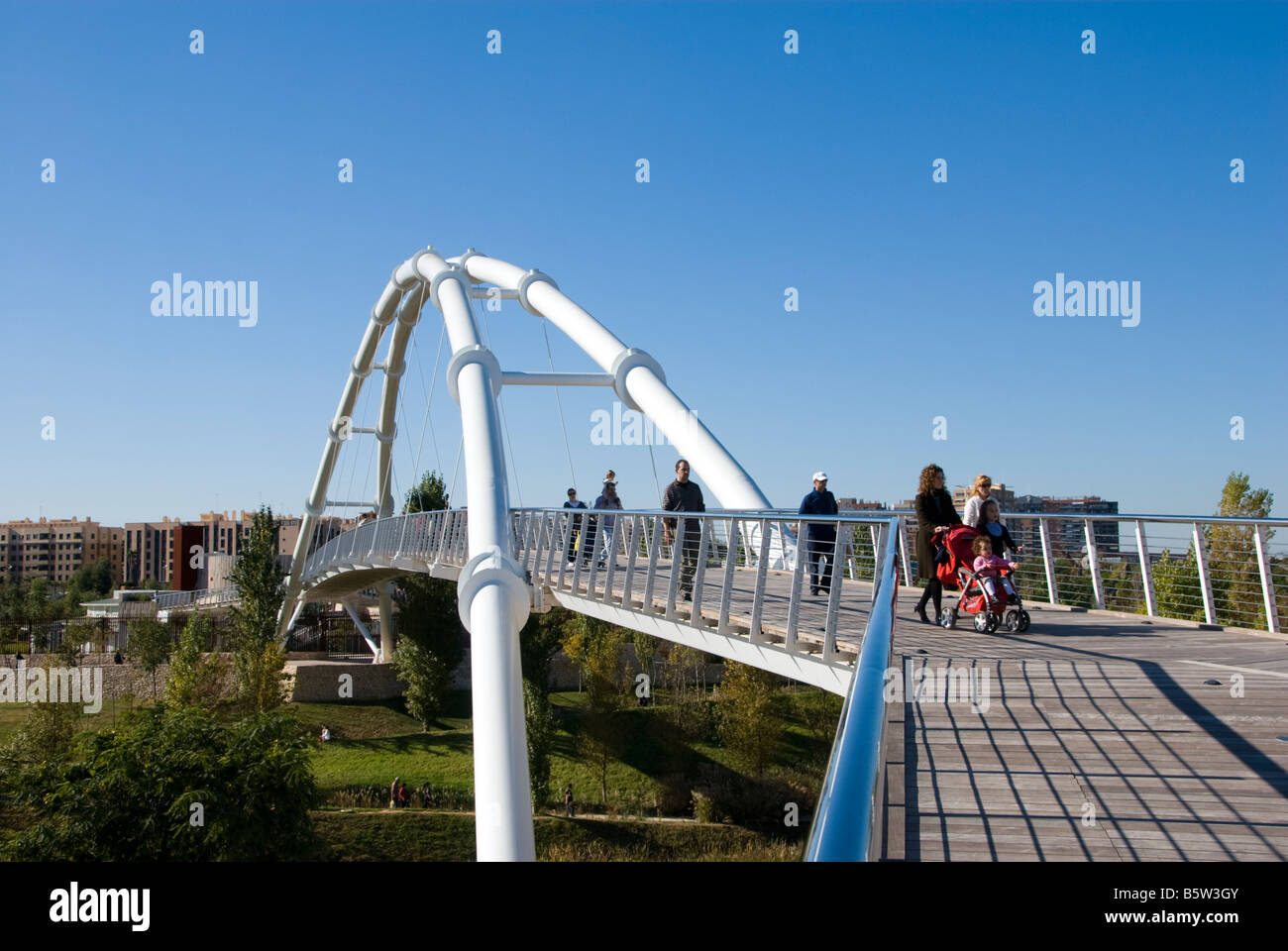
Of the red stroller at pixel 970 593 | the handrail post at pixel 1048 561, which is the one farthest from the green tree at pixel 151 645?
the red stroller at pixel 970 593

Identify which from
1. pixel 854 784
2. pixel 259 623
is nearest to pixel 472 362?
pixel 854 784

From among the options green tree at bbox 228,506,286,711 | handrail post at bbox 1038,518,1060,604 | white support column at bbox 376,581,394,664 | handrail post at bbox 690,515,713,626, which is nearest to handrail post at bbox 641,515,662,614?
handrail post at bbox 690,515,713,626

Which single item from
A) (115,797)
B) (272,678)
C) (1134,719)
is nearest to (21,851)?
(115,797)

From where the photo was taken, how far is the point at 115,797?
24016 mm

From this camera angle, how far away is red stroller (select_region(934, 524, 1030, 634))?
9086mm

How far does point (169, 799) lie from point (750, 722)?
61.7 feet

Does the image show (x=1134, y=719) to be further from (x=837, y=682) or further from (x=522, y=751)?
(x=522, y=751)

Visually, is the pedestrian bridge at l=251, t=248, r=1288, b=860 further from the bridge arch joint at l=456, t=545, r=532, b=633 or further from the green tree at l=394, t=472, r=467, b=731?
the green tree at l=394, t=472, r=467, b=731

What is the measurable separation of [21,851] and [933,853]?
24587mm

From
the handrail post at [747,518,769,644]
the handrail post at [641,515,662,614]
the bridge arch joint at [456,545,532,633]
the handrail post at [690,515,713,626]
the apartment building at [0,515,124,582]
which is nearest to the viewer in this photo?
the handrail post at [747,518,769,644]

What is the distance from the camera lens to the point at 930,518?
398 inches

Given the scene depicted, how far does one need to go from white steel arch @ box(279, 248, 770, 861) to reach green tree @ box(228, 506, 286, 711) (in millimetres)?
16401

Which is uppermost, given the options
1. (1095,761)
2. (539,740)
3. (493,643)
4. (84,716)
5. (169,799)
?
(493,643)

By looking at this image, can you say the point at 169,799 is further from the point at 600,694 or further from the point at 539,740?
the point at 600,694
